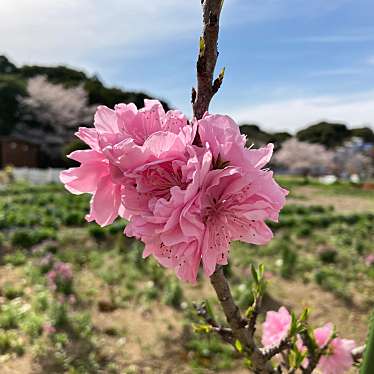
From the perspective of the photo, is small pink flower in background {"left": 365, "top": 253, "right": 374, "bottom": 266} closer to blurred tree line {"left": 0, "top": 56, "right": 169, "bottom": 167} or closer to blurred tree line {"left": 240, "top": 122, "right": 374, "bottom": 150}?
blurred tree line {"left": 0, "top": 56, "right": 169, "bottom": 167}

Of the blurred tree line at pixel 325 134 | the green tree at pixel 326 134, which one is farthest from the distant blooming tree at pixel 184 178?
the green tree at pixel 326 134

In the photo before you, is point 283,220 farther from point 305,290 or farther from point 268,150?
point 268,150

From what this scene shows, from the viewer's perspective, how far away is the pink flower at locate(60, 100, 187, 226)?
0.86m

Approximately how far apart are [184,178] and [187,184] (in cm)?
1

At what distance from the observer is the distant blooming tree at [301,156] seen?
36312mm

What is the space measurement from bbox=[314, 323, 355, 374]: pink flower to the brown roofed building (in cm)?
2555

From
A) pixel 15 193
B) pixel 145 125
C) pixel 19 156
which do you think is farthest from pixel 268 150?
pixel 19 156

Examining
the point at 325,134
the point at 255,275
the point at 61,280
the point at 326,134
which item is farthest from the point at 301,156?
the point at 255,275

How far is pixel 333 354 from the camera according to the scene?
1.72 metres

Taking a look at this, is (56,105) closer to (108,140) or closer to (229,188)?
(108,140)

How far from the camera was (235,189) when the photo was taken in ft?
2.61

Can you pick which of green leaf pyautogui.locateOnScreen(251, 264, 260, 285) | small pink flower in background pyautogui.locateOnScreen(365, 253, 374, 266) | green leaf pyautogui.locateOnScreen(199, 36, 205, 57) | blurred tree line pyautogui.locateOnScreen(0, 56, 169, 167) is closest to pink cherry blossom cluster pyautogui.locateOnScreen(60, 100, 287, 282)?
green leaf pyautogui.locateOnScreen(199, 36, 205, 57)

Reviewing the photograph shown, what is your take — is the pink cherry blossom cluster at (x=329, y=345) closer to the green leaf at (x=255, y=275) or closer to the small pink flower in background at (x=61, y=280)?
→ the green leaf at (x=255, y=275)

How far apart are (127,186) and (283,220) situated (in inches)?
293
